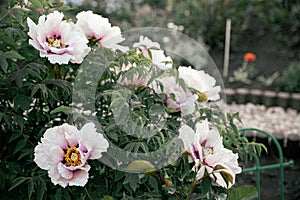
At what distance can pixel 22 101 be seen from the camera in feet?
5.12

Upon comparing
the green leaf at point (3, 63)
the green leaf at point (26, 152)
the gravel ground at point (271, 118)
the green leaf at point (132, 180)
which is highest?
the green leaf at point (3, 63)

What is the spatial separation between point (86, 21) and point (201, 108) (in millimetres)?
484

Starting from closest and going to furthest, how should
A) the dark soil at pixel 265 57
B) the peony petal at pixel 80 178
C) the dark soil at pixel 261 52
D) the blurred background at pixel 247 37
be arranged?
the peony petal at pixel 80 178
the dark soil at pixel 265 57
the blurred background at pixel 247 37
the dark soil at pixel 261 52

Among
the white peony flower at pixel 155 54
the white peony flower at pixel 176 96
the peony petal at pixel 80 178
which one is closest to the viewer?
the peony petal at pixel 80 178

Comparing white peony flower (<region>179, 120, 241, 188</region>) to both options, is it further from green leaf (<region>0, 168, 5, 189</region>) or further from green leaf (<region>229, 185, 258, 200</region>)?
green leaf (<region>0, 168, 5, 189</region>)

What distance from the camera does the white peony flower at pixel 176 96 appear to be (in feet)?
5.40

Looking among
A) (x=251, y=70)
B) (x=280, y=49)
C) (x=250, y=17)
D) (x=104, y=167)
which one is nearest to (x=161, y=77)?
(x=104, y=167)

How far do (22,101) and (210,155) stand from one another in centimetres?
58

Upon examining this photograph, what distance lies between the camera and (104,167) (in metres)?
1.60

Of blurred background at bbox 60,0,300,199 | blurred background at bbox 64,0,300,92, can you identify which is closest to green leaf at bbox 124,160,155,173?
blurred background at bbox 60,0,300,199

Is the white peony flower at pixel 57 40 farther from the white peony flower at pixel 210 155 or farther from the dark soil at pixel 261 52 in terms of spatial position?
the dark soil at pixel 261 52

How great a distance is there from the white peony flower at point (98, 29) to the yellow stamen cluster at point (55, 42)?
13 cm

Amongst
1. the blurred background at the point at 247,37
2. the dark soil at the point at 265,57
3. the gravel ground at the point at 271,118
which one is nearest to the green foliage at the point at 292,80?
the blurred background at the point at 247,37

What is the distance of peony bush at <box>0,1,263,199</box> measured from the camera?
57.1 inches
